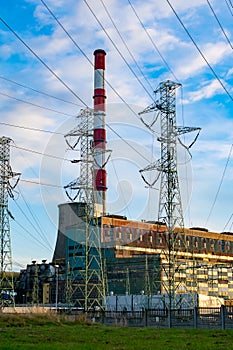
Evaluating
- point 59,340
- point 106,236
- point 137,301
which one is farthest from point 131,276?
point 59,340

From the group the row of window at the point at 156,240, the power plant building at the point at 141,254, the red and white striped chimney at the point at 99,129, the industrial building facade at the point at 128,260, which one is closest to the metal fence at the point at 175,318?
the power plant building at the point at 141,254

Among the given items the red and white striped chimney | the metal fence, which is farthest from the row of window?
the metal fence

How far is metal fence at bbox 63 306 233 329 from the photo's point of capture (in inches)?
1067

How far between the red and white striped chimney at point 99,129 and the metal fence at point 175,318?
48489 millimetres

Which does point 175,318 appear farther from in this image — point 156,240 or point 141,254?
point 156,240

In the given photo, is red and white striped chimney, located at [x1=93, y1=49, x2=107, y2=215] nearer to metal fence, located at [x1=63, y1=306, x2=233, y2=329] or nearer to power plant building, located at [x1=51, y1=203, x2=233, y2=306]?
power plant building, located at [x1=51, y1=203, x2=233, y2=306]

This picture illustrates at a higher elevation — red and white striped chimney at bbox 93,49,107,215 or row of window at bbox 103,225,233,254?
red and white striped chimney at bbox 93,49,107,215

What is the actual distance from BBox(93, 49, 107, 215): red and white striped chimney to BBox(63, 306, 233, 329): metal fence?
4849cm

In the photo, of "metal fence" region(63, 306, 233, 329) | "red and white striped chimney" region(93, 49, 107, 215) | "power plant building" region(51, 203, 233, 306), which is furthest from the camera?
"red and white striped chimney" region(93, 49, 107, 215)

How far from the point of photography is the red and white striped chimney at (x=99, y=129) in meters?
81.9

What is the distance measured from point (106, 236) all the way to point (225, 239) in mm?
35137

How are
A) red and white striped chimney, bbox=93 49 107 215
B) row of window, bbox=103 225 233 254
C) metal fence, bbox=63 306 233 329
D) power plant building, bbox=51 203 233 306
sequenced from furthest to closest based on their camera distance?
1. row of window, bbox=103 225 233 254
2. red and white striped chimney, bbox=93 49 107 215
3. power plant building, bbox=51 203 233 306
4. metal fence, bbox=63 306 233 329

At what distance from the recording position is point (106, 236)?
93.2m

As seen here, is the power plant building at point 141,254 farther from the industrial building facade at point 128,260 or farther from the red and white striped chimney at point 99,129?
the red and white striped chimney at point 99,129
